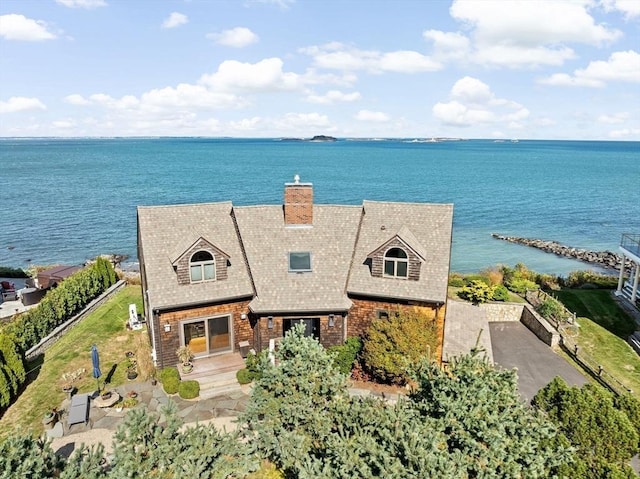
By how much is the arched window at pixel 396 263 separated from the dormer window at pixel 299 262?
3.81 meters

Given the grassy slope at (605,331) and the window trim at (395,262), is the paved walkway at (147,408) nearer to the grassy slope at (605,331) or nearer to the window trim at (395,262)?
the window trim at (395,262)

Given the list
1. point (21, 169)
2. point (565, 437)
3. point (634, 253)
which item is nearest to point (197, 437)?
point (565, 437)

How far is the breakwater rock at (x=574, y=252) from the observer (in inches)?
2023

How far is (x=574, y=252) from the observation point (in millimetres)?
54219

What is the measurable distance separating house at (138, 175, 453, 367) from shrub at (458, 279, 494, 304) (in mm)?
8271

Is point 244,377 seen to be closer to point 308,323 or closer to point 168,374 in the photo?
point 168,374

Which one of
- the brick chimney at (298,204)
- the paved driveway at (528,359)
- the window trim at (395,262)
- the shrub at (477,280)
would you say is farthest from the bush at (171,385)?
the shrub at (477,280)

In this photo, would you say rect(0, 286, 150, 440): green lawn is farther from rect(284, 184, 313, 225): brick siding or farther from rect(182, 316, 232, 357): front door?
rect(284, 184, 313, 225): brick siding

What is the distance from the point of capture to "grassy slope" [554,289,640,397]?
21.8 metres

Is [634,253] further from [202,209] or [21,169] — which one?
[21,169]

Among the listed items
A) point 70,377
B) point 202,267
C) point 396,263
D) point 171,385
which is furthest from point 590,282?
point 70,377

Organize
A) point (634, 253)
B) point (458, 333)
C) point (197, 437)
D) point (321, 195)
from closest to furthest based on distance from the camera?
point (197, 437), point (458, 333), point (634, 253), point (321, 195)

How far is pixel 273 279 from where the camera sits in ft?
69.4

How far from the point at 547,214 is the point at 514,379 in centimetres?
7661
